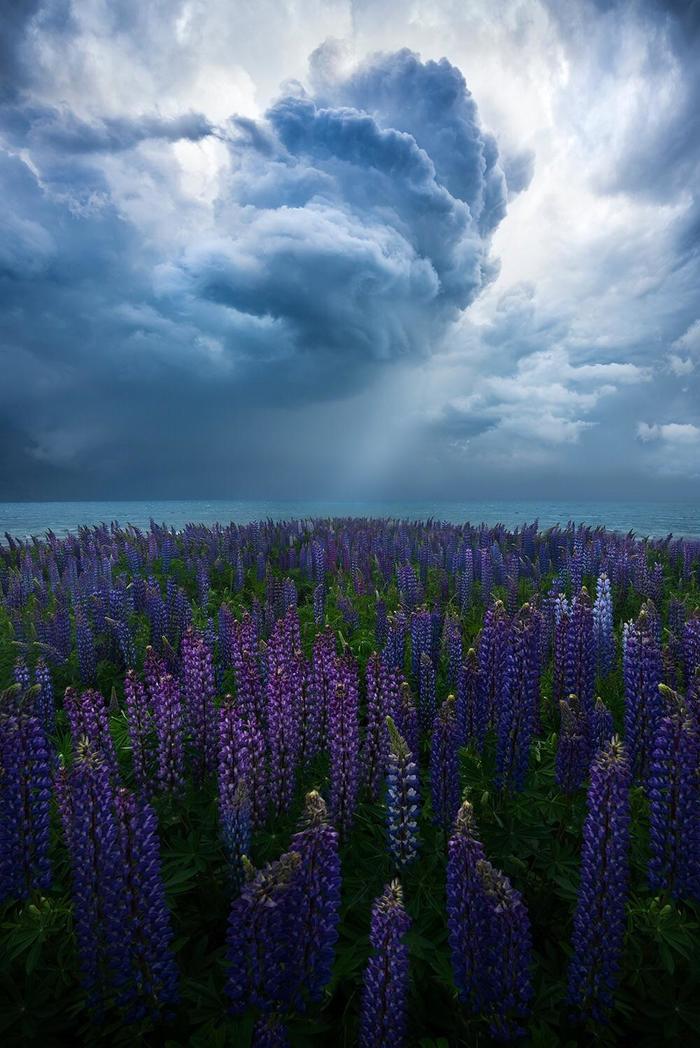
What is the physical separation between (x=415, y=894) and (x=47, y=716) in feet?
14.3

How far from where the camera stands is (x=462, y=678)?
4.80 metres

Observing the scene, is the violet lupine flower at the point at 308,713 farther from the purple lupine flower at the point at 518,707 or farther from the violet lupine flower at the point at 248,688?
the purple lupine flower at the point at 518,707

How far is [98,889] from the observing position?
8.40 feet

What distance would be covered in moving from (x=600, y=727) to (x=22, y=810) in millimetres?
4315

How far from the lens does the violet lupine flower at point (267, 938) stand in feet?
7.07

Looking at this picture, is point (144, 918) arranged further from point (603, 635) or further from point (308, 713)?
point (603, 635)

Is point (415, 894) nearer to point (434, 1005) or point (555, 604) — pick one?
point (434, 1005)

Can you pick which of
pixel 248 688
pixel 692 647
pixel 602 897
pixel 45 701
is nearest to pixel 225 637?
pixel 45 701

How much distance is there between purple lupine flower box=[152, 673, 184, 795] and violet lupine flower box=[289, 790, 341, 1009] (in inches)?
77.6

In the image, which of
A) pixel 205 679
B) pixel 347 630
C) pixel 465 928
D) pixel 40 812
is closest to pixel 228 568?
pixel 347 630

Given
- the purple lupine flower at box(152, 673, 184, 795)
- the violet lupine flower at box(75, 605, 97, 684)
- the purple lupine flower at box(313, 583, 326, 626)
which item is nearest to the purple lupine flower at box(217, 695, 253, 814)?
the purple lupine flower at box(152, 673, 184, 795)

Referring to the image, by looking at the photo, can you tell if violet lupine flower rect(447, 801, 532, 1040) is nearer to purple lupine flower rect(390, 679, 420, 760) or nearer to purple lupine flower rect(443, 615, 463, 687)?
purple lupine flower rect(390, 679, 420, 760)

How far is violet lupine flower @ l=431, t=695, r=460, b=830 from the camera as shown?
356 cm

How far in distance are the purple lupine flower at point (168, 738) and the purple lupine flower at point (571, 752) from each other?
118 inches
